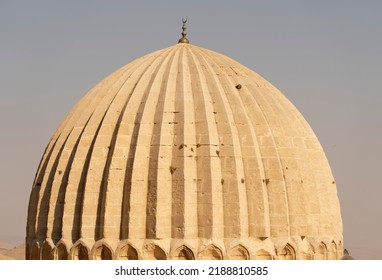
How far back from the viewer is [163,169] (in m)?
17.4

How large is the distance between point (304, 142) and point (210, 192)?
300 cm

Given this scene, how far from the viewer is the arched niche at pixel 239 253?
17203 mm

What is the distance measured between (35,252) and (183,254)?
3.45 meters

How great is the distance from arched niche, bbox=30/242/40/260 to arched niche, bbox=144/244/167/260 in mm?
2662

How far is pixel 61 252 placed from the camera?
1795 cm

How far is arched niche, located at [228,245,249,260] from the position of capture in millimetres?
17203

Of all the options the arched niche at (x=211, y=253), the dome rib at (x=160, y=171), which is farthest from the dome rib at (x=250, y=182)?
the dome rib at (x=160, y=171)

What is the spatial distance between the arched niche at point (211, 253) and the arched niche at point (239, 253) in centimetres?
27

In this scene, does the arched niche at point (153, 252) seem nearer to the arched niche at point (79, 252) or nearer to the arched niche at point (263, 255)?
the arched niche at point (79, 252)
